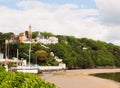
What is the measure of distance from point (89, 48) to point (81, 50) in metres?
9.85

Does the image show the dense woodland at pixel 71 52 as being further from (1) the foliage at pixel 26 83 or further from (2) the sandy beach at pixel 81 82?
(1) the foliage at pixel 26 83

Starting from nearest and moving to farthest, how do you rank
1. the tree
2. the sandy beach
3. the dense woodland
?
the sandy beach
the tree
the dense woodland

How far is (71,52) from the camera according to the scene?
170m

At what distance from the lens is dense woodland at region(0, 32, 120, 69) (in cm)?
13788

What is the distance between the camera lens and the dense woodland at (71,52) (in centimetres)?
13788

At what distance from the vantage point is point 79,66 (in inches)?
6585

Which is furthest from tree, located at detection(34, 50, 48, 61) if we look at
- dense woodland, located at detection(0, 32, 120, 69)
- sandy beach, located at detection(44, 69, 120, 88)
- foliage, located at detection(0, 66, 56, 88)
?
foliage, located at detection(0, 66, 56, 88)

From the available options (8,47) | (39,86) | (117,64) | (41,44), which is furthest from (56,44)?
(39,86)

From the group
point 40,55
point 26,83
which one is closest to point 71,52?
point 40,55

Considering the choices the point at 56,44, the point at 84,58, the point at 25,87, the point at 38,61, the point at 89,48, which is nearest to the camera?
the point at 25,87

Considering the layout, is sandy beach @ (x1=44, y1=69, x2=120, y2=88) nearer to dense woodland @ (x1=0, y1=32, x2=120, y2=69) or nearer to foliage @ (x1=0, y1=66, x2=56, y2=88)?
foliage @ (x1=0, y1=66, x2=56, y2=88)

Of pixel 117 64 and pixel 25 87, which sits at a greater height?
pixel 25 87

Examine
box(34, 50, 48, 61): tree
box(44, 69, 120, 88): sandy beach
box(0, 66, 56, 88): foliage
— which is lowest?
box(44, 69, 120, 88): sandy beach

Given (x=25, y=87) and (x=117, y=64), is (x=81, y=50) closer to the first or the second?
(x=117, y=64)
